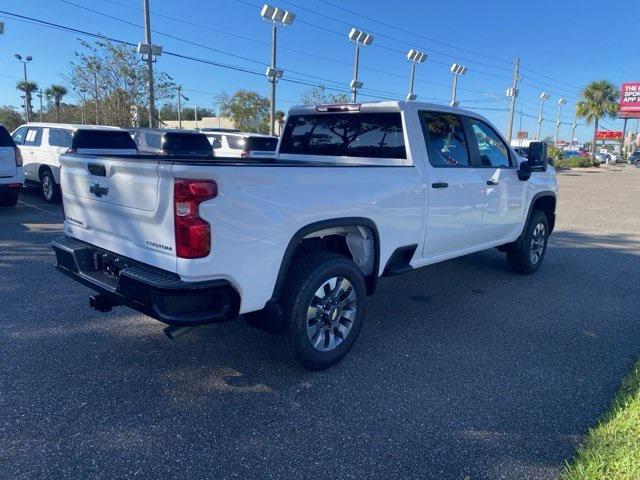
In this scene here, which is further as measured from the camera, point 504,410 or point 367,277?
point 367,277

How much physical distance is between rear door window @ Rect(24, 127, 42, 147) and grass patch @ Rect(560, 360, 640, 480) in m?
12.1

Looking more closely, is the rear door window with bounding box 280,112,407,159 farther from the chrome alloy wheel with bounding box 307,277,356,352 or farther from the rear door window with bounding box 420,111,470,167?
the chrome alloy wheel with bounding box 307,277,356,352

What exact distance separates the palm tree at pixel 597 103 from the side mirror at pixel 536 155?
55257mm

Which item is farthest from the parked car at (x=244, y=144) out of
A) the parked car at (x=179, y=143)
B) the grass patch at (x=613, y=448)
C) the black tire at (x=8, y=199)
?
the grass patch at (x=613, y=448)

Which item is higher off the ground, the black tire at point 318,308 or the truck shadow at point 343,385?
the black tire at point 318,308

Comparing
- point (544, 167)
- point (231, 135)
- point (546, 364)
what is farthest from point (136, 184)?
point (231, 135)

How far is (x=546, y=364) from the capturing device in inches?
149

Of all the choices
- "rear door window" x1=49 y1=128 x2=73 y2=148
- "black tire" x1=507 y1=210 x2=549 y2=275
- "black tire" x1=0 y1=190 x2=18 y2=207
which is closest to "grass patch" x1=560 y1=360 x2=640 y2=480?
"black tire" x1=507 y1=210 x2=549 y2=275

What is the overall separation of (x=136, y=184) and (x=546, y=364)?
3280mm

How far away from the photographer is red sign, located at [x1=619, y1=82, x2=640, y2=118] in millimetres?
64062

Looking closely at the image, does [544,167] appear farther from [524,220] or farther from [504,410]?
[504,410]

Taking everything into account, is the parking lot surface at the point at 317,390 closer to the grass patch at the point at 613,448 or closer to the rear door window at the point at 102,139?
the grass patch at the point at 613,448

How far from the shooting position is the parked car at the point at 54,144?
985cm

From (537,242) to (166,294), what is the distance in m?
5.19
